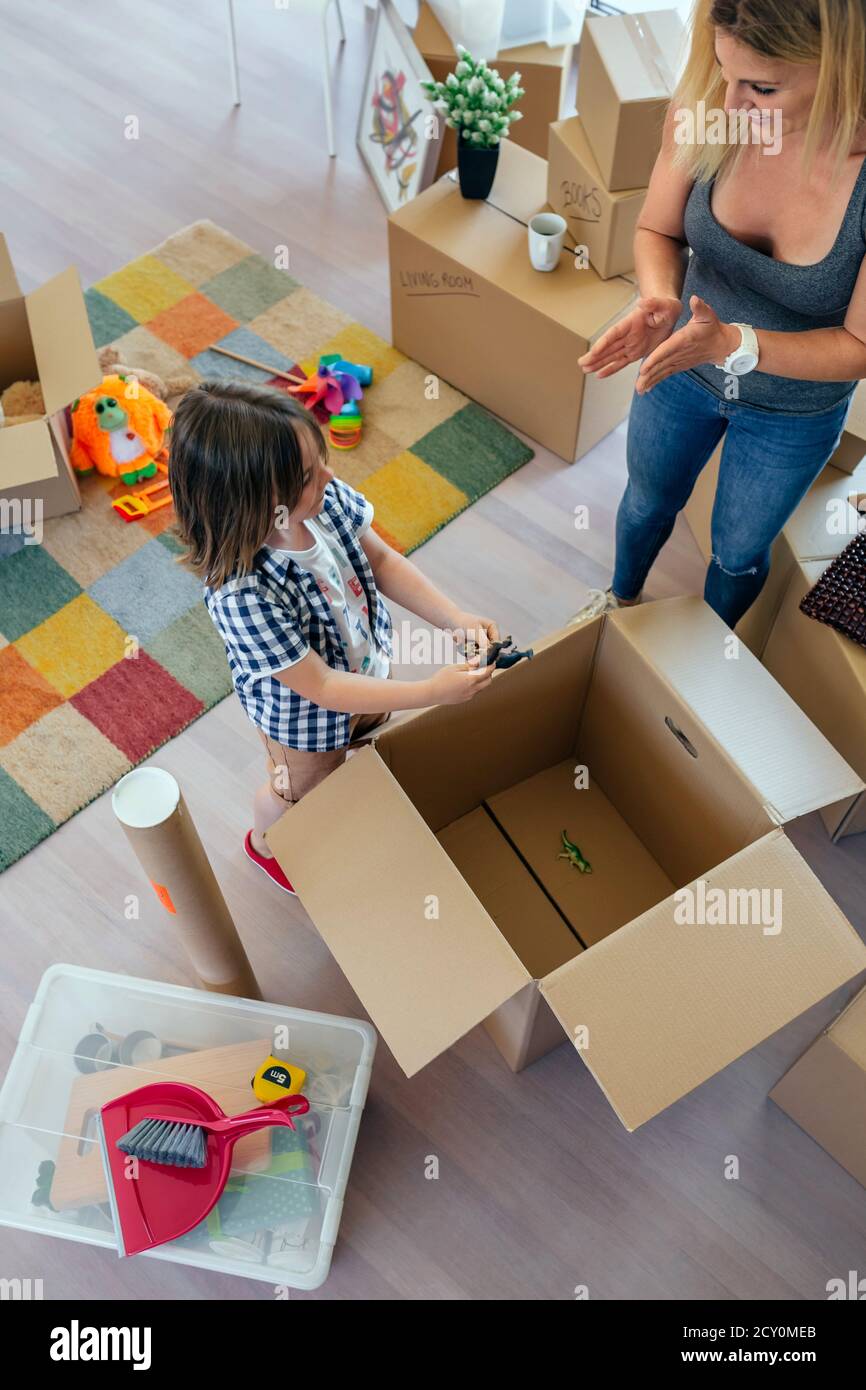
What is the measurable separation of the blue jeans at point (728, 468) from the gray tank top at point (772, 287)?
0.03 m

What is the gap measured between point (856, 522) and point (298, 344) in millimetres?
1297

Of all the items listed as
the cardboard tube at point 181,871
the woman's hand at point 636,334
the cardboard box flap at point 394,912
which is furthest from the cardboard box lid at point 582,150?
the cardboard tube at point 181,871

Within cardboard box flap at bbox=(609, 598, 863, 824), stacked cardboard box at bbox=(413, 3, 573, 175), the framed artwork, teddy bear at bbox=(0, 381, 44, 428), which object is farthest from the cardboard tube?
stacked cardboard box at bbox=(413, 3, 573, 175)

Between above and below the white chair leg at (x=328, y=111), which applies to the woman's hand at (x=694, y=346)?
above

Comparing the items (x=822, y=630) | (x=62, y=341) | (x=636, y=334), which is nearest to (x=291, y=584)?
(x=636, y=334)

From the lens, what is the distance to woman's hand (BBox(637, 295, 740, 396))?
1.24 metres

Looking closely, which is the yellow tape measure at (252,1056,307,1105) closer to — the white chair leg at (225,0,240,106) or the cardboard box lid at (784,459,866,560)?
the cardboard box lid at (784,459,866,560)

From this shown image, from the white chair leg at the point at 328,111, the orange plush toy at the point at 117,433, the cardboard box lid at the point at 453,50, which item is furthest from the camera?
the white chair leg at the point at 328,111

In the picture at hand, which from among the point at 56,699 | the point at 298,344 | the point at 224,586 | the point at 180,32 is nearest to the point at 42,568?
the point at 56,699

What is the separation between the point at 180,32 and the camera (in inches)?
123

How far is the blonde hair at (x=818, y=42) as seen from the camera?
3.47 feet

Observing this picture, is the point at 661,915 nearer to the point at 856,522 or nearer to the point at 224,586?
the point at 224,586

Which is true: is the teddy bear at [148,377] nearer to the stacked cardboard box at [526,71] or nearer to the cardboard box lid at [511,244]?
the cardboard box lid at [511,244]

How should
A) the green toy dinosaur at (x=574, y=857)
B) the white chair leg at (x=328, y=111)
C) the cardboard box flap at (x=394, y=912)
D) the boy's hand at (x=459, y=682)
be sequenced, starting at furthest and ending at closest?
the white chair leg at (x=328, y=111) → the green toy dinosaur at (x=574, y=857) → the boy's hand at (x=459, y=682) → the cardboard box flap at (x=394, y=912)
